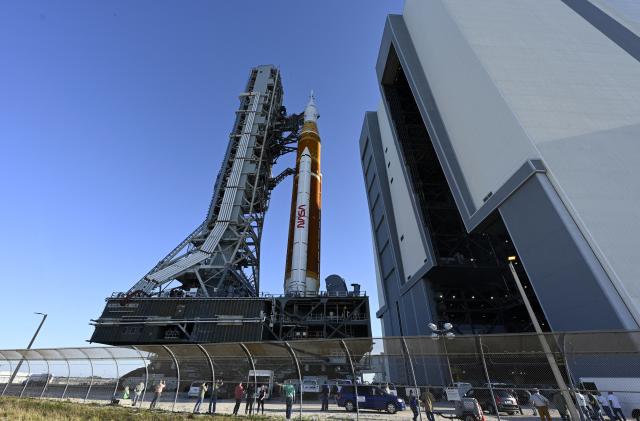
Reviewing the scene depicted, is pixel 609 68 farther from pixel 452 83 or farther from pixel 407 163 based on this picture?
pixel 407 163

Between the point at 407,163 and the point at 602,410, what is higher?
the point at 407,163

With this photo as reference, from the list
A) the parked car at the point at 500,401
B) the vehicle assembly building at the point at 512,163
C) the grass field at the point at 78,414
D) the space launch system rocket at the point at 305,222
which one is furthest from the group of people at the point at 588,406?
the space launch system rocket at the point at 305,222

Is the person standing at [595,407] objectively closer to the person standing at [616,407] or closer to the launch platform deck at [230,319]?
the person standing at [616,407]

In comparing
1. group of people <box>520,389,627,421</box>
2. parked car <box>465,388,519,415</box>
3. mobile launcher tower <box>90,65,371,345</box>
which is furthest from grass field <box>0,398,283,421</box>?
mobile launcher tower <box>90,65,371,345</box>

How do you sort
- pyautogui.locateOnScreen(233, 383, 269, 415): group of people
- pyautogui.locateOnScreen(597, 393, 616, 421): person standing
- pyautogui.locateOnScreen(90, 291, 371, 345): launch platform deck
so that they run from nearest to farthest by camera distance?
pyautogui.locateOnScreen(597, 393, 616, 421): person standing < pyautogui.locateOnScreen(233, 383, 269, 415): group of people < pyautogui.locateOnScreen(90, 291, 371, 345): launch platform deck

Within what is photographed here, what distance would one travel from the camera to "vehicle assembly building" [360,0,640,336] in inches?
707

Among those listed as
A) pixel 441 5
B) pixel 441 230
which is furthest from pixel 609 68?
pixel 441 230

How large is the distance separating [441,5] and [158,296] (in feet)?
140

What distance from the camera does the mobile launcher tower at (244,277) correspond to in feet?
119

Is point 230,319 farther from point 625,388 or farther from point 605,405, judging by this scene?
point 625,388

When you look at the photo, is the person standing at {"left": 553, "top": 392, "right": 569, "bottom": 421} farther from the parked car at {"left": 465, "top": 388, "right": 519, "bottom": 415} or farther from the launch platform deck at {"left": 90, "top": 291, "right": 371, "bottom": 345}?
the launch platform deck at {"left": 90, "top": 291, "right": 371, "bottom": 345}

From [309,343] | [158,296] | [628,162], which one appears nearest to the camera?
[309,343]

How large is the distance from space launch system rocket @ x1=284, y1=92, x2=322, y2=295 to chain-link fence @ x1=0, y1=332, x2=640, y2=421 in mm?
23721

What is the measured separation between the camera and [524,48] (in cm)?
2739
